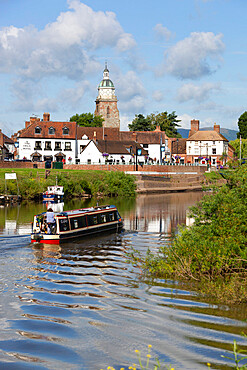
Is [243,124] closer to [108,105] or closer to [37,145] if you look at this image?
[108,105]

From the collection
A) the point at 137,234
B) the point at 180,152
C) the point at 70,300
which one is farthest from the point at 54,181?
the point at 180,152

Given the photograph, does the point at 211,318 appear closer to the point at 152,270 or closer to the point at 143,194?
the point at 152,270

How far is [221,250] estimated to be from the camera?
1803 cm

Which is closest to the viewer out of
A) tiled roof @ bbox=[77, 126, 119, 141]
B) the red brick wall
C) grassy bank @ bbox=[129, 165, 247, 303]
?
grassy bank @ bbox=[129, 165, 247, 303]

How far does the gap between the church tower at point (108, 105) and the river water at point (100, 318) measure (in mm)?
131185

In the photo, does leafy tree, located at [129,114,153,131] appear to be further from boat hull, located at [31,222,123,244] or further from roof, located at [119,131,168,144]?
boat hull, located at [31,222,123,244]

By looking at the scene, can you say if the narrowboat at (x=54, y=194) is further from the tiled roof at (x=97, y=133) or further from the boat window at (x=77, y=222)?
the tiled roof at (x=97, y=133)

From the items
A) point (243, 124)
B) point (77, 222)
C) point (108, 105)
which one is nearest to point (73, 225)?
point (77, 222)

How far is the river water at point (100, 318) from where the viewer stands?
516 inches

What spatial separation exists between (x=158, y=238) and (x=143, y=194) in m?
49.6

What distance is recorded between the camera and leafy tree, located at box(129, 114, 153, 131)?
14650cm

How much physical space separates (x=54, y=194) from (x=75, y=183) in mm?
8411

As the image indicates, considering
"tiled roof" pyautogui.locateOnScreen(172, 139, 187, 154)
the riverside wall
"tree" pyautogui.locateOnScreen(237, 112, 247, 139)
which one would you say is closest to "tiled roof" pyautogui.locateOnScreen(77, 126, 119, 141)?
the riverside wall

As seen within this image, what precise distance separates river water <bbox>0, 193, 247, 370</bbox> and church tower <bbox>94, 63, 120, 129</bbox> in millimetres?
131185
